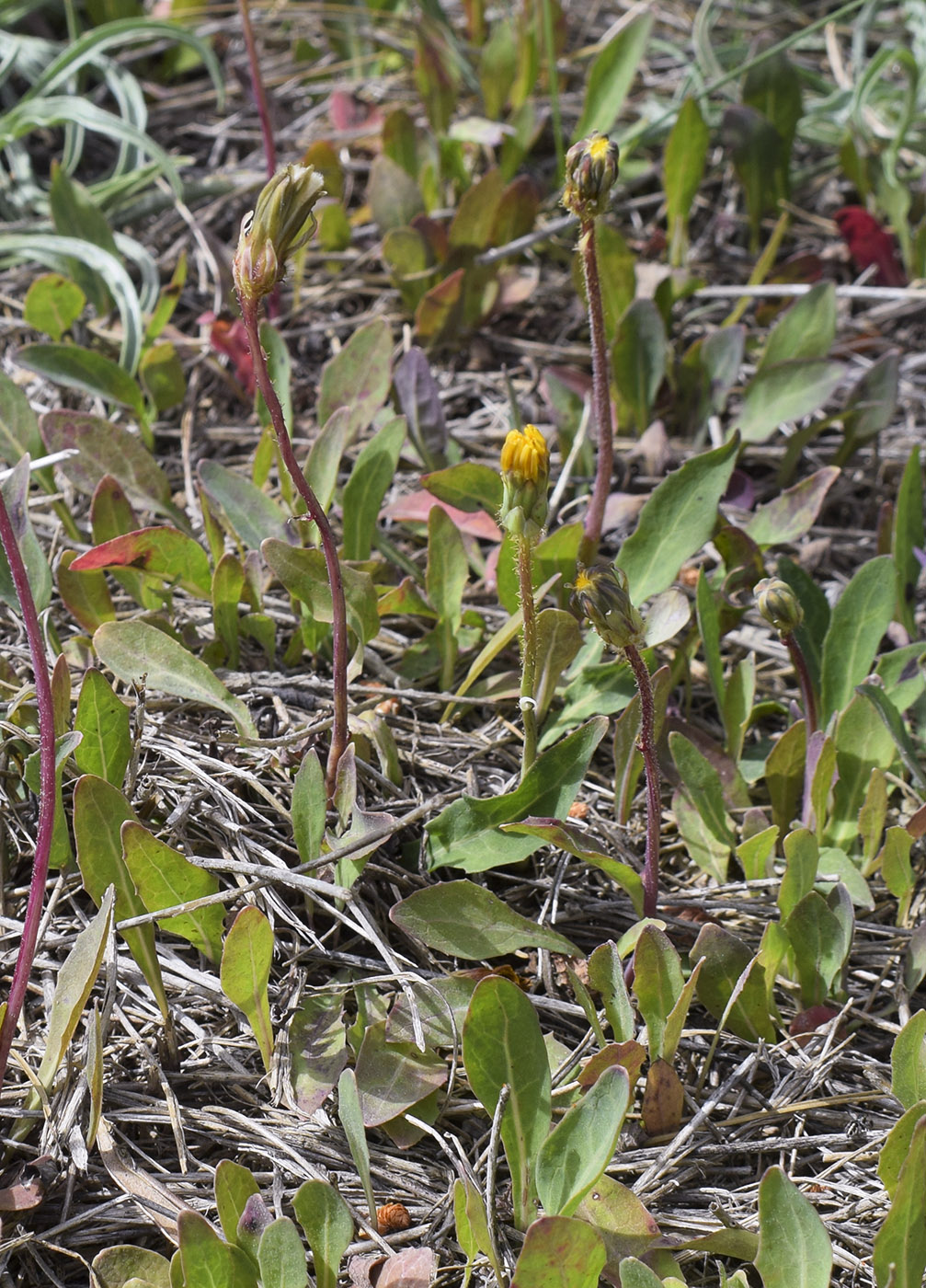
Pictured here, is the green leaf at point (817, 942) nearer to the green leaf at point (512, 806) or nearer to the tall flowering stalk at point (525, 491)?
the green leaf at point (512, 806)

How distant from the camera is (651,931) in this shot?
1.51 meters

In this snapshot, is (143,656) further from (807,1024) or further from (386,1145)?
(807,1024)

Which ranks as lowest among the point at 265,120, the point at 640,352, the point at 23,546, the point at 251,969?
the point at 251,969

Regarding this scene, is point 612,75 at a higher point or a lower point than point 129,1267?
higher

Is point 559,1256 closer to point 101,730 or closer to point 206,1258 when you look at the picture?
point 206,1258

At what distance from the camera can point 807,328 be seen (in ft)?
8.40

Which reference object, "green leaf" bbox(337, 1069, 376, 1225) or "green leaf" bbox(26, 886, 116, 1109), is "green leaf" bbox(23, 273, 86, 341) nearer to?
"green leaf" bbox(26, 886, 116, 1109)

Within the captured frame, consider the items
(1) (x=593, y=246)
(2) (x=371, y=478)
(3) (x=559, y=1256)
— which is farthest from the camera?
(2) (x=371, y=478)

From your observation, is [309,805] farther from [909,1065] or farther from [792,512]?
[792,512]

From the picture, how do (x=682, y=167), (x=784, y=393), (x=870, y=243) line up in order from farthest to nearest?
(x=870, y=243) < (x=682, y=167) < (x=784, y=393)

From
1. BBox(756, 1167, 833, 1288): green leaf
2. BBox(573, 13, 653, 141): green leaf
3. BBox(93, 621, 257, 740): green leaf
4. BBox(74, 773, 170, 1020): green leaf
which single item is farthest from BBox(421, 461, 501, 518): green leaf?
BBox(573, 13, 653, 141): green leaf

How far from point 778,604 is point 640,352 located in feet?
3.30

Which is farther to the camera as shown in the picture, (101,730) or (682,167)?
(682,167)

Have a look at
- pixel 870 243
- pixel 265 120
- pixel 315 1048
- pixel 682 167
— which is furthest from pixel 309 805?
pixel 870 243
